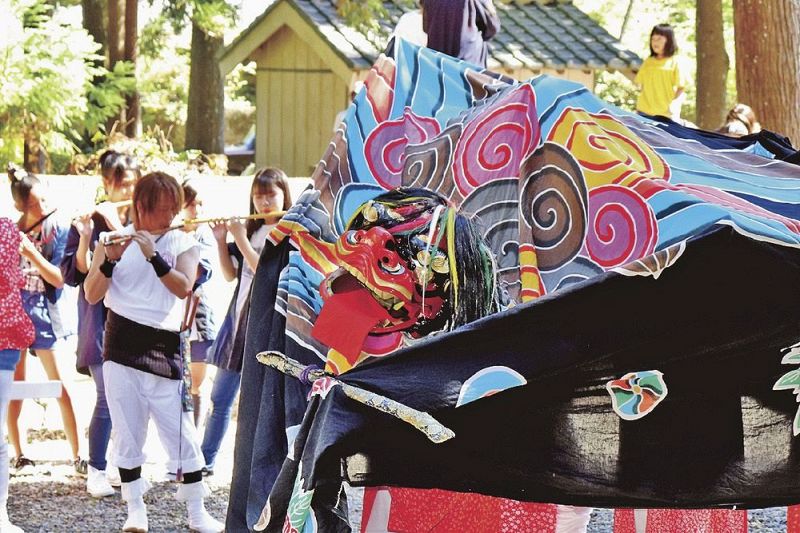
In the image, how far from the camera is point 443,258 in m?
3.06

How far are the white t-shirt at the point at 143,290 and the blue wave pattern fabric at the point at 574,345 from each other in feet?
6.03

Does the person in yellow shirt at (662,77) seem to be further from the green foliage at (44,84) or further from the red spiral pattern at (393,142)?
the green foliage at (44,84)

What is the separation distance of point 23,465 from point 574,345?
453 centimetres

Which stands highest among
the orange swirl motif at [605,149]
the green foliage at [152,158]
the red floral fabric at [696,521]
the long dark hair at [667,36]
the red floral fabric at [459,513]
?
the long dark hair at [667,36]

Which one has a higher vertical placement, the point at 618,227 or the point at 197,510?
the point at 618,227

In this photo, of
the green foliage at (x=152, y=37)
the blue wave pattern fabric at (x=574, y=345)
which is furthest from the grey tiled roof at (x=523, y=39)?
the blue wave pattern fabric at (x=574, y=345)

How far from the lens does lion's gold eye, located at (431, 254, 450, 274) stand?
10.0 feet

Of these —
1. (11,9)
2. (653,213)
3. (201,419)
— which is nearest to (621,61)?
(11,9)

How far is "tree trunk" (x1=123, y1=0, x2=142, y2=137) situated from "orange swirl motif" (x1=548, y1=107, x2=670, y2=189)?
13896mm

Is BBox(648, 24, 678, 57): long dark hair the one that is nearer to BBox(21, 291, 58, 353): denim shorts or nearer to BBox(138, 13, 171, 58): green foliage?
BBox(21, 291, 58, 353): denim shorts

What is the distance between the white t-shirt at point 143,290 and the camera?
547cm

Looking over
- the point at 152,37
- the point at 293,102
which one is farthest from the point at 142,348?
the point at 152,37

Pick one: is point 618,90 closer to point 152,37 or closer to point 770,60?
point 152,37

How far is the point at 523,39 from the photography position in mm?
15148
